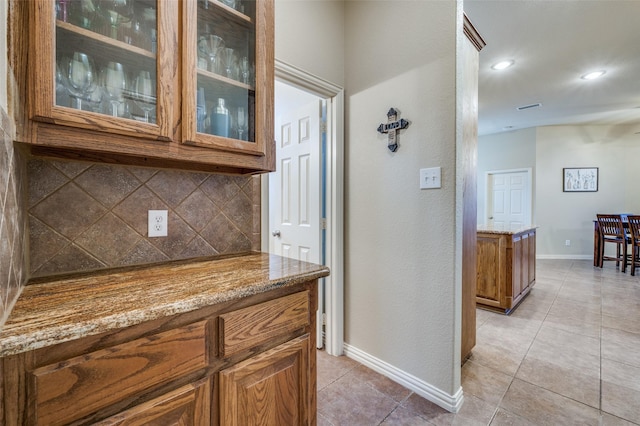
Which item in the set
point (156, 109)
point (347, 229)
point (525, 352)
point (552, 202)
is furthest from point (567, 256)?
point (156, 109)

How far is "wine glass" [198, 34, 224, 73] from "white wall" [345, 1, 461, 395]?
1088 mm

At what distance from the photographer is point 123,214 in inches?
44.4

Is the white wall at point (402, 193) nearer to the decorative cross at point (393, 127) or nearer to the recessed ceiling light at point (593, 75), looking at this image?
the decorative cross at point (393, 127)

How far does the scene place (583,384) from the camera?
176 cm

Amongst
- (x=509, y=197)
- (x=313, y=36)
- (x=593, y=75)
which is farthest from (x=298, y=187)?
(x=509, y=197)

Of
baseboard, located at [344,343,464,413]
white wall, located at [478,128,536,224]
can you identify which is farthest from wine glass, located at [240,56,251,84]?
white wall, located at [478,128,536,224]

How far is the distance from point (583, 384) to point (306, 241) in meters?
2.04

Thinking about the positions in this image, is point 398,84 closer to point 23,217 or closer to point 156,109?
point 156,109

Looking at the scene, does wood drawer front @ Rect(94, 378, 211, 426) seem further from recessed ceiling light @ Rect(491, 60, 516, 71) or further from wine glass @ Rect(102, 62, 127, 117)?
recessed ceiling light @ Rect(491, 60, 516, 71)

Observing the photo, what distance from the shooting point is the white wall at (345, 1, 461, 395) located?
153 cm

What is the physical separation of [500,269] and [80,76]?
3.39m

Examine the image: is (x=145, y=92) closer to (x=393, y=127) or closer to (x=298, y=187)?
(x=393, y=127)

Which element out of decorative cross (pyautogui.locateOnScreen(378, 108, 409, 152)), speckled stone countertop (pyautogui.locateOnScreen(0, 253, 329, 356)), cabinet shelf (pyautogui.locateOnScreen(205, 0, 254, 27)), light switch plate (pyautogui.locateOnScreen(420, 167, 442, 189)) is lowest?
speckled stone countertop (pyautogui.locateOnScreen(0, 253, 329, 356))

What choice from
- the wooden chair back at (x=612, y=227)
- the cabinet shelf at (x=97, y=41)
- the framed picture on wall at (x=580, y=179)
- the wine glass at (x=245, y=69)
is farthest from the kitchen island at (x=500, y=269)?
the framed picture on wall at (x=580, y=179)
